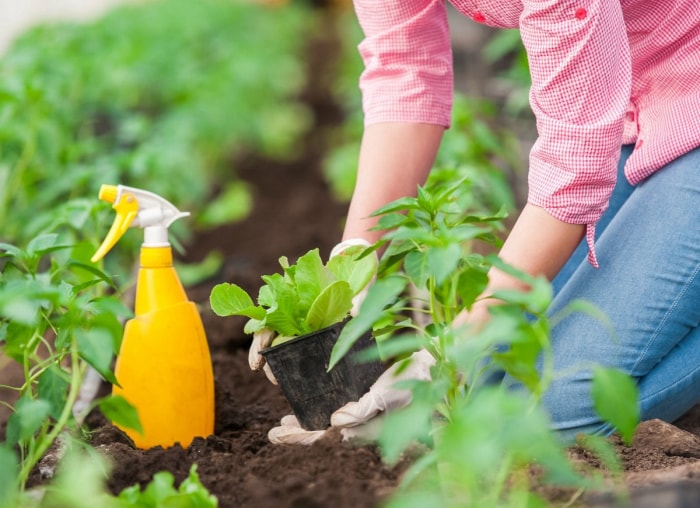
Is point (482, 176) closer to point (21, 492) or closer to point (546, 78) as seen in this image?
point (546, 78)

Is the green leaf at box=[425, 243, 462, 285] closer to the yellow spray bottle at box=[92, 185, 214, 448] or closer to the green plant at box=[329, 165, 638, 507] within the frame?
A: the green plant at box=[329, 165, 638, 507]

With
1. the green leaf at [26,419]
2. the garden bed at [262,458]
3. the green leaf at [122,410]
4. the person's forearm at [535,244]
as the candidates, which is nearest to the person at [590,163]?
the person's forearm at [535,244]

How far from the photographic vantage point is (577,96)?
66.2 inches

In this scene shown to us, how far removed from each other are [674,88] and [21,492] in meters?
1.46

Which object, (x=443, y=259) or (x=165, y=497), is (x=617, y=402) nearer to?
(x=443, y=259)

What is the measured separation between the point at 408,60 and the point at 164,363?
826 millimetres

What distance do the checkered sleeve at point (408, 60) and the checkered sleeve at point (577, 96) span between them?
40cm

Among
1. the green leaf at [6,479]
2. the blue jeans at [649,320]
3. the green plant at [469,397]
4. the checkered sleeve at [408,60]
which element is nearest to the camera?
the green plant at [469,397]

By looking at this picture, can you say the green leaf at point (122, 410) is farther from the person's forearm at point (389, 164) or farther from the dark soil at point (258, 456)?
the person's forearm at point (389, 164)

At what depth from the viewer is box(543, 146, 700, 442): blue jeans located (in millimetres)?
1955

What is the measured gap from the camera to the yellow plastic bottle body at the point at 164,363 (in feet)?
5.95

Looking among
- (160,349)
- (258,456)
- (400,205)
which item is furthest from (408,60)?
(258,456)

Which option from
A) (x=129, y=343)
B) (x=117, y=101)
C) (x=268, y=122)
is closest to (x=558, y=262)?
(x=129, y=343)

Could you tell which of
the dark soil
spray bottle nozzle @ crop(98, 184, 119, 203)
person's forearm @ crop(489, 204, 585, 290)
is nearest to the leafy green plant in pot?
the dark soil
